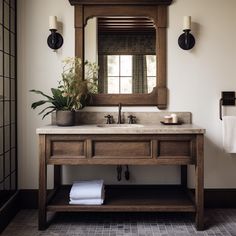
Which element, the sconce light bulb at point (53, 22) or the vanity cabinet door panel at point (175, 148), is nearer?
the vanity cabinet door panel at point (175, 148)

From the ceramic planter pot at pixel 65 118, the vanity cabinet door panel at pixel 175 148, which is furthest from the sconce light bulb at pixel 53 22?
the vanity cabinet door panel at pixel 175 148

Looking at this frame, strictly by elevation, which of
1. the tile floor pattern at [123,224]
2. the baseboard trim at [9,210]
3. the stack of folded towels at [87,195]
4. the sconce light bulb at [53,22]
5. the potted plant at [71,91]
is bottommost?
the tile floor pattern at [123,224]

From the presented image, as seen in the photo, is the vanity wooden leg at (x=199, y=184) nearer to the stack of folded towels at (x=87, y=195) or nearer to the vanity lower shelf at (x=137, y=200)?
the vanity lower shelf at (x=137, y=200)

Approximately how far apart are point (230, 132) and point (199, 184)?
68 cm

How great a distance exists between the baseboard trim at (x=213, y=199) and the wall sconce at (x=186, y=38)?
4.59 ft

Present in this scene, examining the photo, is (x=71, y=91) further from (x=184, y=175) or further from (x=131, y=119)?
(x=184, y=175)

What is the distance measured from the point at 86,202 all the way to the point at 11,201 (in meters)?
0.70

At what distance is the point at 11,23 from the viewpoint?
2.83m

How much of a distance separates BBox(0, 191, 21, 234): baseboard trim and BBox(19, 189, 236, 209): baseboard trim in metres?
0.07

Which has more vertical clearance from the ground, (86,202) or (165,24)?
(165,24)

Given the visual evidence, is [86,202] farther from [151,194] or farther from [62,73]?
[62,73]

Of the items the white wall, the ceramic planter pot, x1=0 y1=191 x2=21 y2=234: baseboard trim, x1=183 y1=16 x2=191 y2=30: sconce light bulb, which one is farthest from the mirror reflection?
x1=0 y1=191 x2=21 y2=234: baseboard trim

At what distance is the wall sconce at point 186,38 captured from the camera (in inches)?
111

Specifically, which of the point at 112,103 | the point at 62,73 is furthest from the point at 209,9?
the point at 62,73
